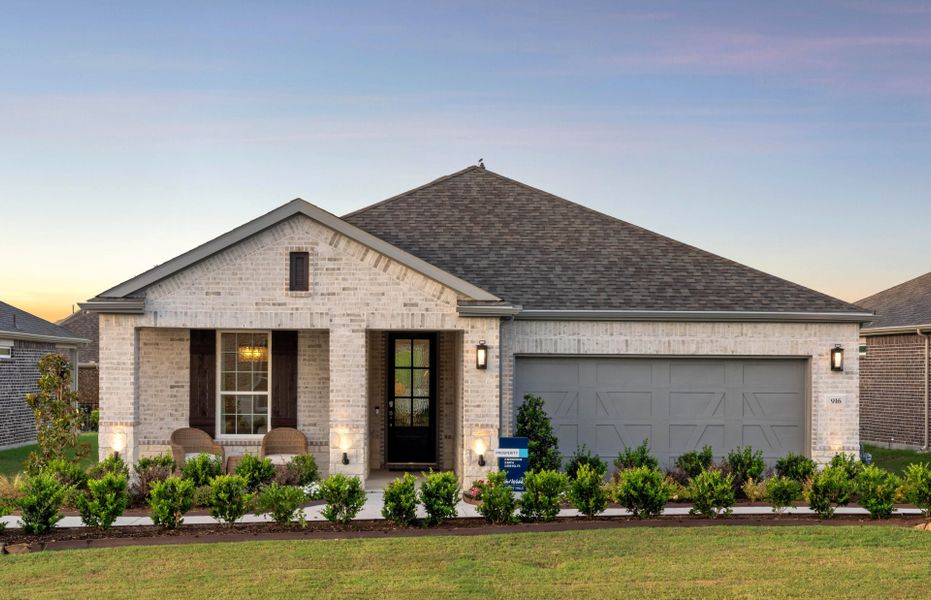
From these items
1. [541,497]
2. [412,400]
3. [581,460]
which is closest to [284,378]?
[412,400]

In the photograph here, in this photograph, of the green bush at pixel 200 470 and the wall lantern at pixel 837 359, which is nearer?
the green bush at pixel 200 470

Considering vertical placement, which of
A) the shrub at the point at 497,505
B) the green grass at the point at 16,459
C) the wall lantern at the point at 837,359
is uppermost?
the wall lantern at the point at 837,359

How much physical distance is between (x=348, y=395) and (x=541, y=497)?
413 cm

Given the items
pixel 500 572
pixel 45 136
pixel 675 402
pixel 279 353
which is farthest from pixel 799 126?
pixel 45 136

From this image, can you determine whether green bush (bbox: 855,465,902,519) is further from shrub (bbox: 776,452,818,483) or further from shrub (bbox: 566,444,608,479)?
shrub (bbox: 566,444,608,479)

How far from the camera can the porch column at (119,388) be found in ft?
44.5

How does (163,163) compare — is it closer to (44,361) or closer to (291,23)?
(291,23)

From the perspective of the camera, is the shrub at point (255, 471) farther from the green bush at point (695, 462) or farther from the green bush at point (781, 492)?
the green bush at point (781, 492)

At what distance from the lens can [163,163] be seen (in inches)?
806

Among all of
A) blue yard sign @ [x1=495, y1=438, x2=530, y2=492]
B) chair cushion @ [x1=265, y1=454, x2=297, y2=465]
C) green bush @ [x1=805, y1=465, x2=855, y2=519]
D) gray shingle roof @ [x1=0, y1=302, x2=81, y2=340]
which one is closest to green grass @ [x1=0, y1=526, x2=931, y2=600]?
green bush @ [x1=805, y1=465, x2=855, y2=519]

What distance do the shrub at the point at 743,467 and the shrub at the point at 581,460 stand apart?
221 cm

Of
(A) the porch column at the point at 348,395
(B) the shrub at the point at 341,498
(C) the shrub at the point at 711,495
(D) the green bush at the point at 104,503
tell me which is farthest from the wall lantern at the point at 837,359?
(D) the green bush at the point at 104,503

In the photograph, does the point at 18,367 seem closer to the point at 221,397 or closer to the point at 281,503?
the point at 221,397

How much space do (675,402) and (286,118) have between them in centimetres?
1210
